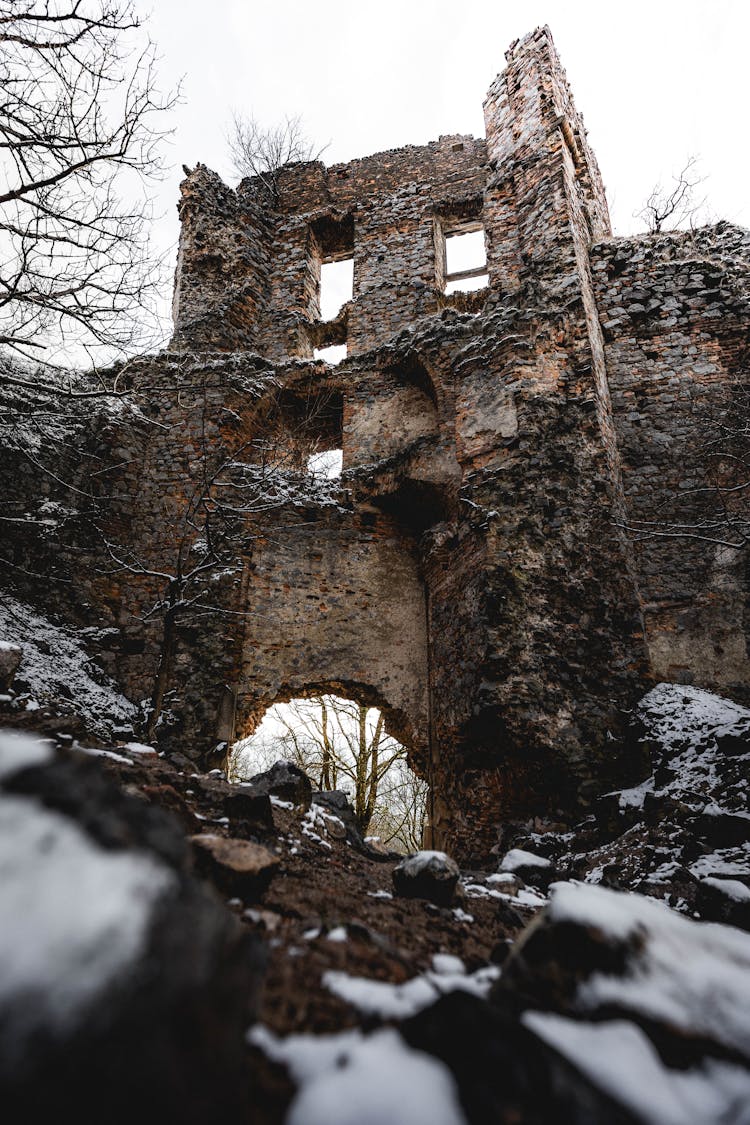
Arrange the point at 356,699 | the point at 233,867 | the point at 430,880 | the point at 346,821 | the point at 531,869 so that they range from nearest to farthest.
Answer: the point at 233,867 < the point at 430,880 < the point at 531,869 < the point at 346,821 < the point at 356,699

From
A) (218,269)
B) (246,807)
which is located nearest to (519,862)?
(246,807)

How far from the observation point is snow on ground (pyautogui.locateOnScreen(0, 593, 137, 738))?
18.2 ft

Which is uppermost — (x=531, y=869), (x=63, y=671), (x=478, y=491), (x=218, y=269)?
(x=218, y=269)

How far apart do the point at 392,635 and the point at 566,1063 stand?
5.81 metres

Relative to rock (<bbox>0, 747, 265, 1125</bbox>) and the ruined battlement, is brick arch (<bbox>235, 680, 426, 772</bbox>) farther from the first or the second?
rock (<bbox>0, 747, 265, 1125</bbox>)

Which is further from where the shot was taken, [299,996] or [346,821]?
[346,821]

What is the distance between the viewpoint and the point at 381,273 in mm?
9578

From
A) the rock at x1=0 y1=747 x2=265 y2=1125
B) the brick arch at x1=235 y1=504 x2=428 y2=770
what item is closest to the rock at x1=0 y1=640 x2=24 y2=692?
→ the rock at x1=0 y1=747 x2=265 y2=1125

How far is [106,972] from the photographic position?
2.21 ft

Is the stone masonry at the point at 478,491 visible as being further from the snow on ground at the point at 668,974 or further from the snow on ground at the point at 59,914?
the snow on ground at the point at 59,914

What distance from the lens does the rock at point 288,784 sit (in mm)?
3785

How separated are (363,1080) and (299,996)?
11.2 inches

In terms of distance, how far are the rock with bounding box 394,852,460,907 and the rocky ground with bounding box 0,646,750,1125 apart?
1.39 feet

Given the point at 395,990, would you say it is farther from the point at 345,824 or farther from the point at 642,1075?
the point at 345,824
